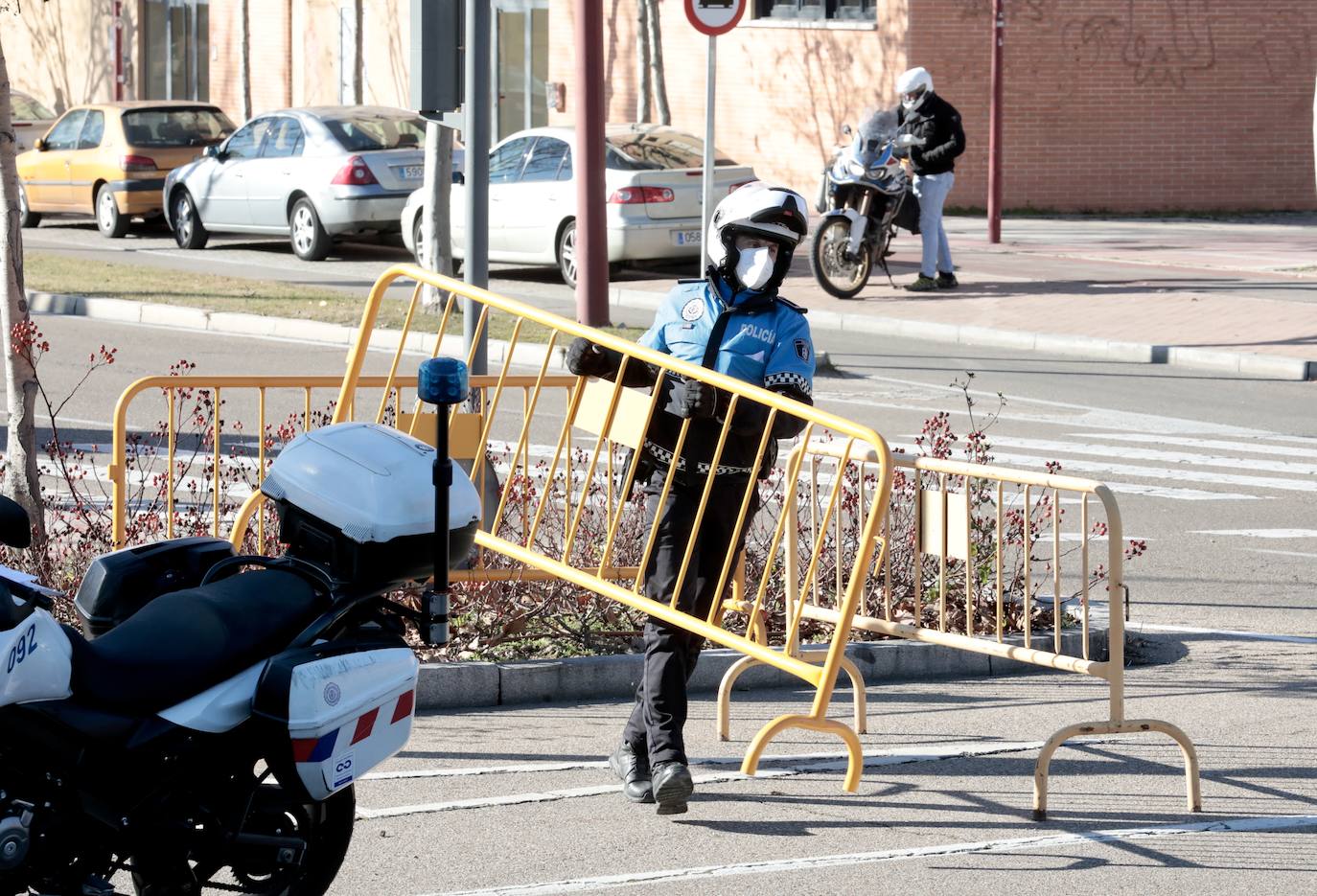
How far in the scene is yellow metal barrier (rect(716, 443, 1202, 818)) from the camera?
603cm

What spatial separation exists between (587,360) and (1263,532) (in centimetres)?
536

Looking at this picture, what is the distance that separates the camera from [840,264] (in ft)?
62.0

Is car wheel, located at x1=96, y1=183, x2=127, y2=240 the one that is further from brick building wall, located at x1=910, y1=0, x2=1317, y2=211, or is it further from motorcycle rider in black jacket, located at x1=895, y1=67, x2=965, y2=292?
brick building wall, located at x1=910, y1=0, x2=1317, y2=211

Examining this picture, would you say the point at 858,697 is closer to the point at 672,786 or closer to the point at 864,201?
the point at 672,786

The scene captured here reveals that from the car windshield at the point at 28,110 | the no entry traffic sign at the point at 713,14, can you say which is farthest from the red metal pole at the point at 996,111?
the car windshield at the point at 28,110

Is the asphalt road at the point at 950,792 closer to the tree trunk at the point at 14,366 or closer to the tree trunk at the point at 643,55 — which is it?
the tree trunk at the point at 14,366

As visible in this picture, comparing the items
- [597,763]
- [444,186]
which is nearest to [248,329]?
[444,186]

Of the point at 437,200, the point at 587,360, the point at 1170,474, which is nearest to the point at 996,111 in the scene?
the point at 437,200

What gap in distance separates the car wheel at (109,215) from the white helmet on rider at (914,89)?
1033cm

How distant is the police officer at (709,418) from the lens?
5906 mm

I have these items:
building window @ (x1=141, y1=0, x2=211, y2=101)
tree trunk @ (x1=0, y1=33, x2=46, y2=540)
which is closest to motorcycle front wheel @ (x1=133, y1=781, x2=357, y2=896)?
tree trunk @ (x1=0, y1=33, x2=46, y2=540)

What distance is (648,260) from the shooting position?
21.5m

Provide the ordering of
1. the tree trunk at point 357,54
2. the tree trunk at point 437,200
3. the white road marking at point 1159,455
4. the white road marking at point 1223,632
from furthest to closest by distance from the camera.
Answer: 1. the tree trunk at point 357,54
2. the tree trunk at point 437,200
3. the white road marking at point 1159,455
4. the white road marking at point 1223,632

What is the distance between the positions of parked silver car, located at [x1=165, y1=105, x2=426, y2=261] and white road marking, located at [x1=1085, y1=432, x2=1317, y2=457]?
35.2 ft
